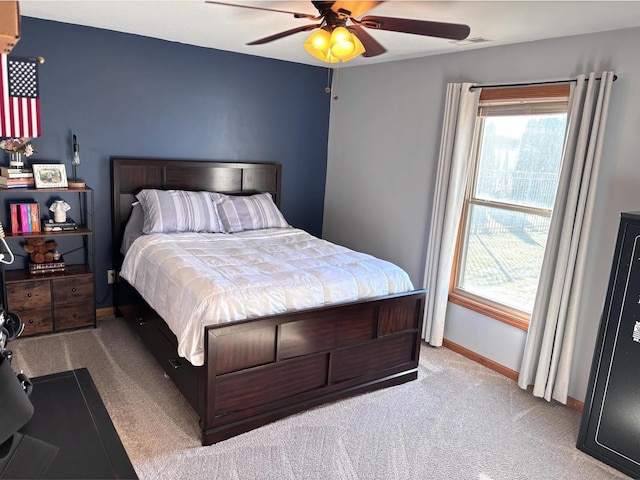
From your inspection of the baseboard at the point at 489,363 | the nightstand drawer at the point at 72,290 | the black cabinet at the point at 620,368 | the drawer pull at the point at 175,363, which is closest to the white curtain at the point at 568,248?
the baseboard at the point at 489,363

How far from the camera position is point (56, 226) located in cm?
362

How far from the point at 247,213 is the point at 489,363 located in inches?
90.4

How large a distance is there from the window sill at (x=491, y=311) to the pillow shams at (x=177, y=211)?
202cm

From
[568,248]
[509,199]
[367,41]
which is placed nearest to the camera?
[367,41]

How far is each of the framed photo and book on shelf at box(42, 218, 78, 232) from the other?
30cm

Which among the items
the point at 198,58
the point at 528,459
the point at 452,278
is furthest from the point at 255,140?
the point at 528,459

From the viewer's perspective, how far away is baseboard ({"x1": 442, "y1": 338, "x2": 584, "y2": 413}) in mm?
3090

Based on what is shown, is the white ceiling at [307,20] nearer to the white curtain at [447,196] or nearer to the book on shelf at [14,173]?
the white curtain at [447,196]

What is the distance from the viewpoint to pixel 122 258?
13.0ft

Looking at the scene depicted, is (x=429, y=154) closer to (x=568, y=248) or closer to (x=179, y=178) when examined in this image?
(x=568, y=248)

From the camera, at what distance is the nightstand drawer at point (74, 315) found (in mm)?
3643

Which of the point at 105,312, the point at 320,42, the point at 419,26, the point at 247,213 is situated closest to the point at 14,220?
the point at 105,312

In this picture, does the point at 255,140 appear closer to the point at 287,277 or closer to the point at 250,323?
the point at 287,277

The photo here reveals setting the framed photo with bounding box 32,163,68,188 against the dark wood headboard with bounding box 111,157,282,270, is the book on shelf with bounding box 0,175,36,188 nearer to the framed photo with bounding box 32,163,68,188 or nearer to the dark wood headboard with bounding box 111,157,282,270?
the framed photo with bounding box 32,163,68,188
